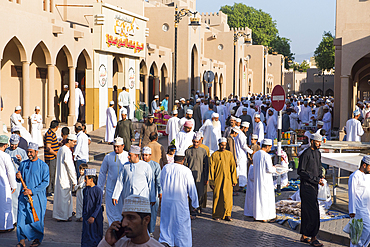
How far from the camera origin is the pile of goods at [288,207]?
9125 mm

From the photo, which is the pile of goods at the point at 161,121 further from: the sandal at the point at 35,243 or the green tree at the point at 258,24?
the green tree at the point at 258,24

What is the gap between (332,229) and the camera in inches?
315

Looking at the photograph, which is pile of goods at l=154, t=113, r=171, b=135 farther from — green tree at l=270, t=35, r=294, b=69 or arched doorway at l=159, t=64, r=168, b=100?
green tree at l=270, t=35, r=294, b=69

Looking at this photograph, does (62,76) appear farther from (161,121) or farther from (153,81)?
(153,81)

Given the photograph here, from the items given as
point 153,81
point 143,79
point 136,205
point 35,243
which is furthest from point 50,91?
point 136,205

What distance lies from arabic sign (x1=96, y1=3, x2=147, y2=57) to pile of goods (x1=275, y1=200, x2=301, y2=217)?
46.5ft

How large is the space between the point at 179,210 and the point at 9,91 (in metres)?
13.7

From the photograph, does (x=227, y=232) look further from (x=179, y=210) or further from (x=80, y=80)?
(x=80, y=80)

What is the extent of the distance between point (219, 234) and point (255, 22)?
252 ft

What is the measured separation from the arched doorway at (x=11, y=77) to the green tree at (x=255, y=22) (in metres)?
64.5

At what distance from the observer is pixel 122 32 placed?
23.0 metres

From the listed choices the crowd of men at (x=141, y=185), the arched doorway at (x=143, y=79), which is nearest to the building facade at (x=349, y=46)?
the crowd of men at (x=141, y=185)

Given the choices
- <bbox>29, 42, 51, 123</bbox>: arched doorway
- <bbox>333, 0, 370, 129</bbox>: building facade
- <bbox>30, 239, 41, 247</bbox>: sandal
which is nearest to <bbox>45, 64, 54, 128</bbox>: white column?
<bbox>29, 42, 51, 123</bbox>: arched doorway

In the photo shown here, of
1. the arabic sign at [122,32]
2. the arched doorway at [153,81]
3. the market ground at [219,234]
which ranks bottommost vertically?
the market ground at [219,234]
